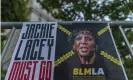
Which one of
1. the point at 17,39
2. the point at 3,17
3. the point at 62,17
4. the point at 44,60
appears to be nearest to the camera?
the point at 44,60

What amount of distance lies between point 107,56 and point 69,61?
1.06 feet

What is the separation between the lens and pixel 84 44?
2.93 metres

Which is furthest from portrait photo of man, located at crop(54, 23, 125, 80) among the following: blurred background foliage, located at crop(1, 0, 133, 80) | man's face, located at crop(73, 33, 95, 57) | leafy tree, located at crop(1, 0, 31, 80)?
leafy tree, located at crop(1, 0, 31, 80)

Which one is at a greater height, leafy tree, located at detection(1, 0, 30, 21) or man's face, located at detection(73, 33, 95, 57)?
leafy tree, located at detection(1, 0, 30, 21)

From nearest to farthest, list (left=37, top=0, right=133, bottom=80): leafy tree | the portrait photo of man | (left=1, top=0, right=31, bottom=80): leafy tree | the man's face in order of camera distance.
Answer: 1. the portrait photo of man
2. the man's face
3. (left=37, top=0, right=133, bottom=80): leafy tree
4. (left=1, top=0, right=31, bottom=80): leafy tree

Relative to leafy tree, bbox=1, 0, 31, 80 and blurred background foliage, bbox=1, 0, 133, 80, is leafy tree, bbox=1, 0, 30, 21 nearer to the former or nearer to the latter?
leafy tree, bbox=1, 0, 31, 80

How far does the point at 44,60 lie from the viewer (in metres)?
2.82

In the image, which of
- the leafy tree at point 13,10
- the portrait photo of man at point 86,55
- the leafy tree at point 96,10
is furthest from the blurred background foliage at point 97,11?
the leafy tree at point 13,10

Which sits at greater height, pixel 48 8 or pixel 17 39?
pixel 48 8

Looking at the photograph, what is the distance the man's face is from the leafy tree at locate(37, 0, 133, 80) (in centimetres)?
186

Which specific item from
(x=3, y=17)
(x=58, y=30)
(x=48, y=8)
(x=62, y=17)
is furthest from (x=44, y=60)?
(x=3, y=17)

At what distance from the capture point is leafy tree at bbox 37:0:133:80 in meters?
4.95

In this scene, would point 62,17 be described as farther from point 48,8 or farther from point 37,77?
point 37,77

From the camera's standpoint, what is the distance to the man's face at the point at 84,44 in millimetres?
2853
